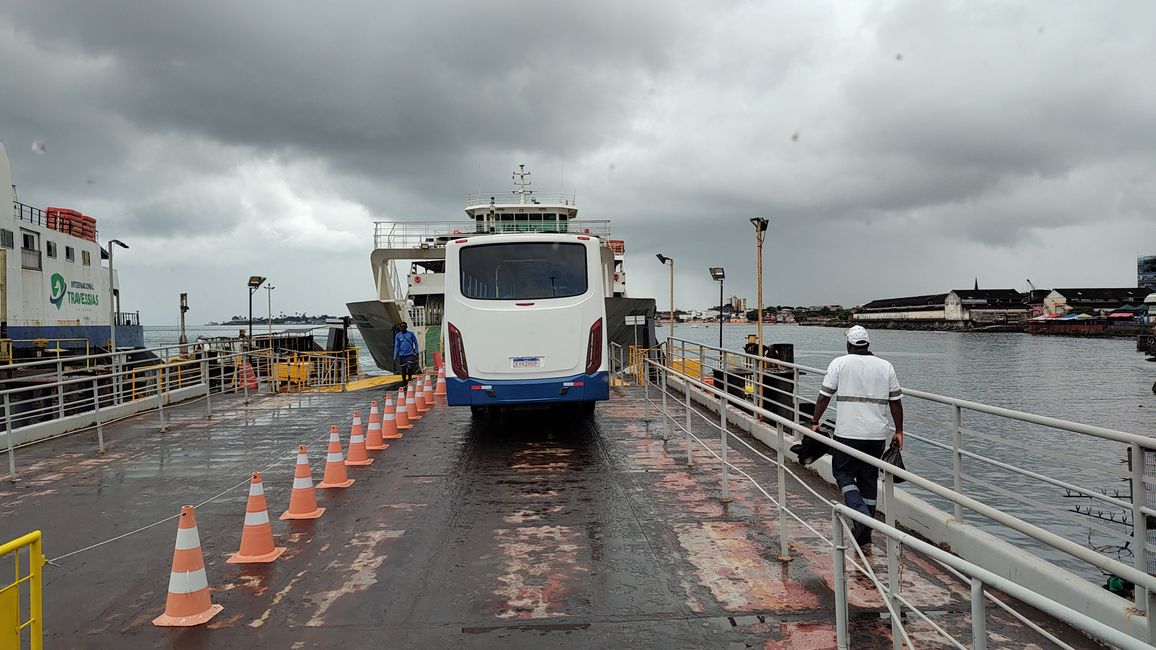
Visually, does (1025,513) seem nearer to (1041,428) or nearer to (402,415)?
(402,415)

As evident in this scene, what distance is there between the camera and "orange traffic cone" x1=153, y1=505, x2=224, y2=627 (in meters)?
4.60

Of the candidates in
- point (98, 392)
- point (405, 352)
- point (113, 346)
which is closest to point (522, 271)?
point (405, 352)

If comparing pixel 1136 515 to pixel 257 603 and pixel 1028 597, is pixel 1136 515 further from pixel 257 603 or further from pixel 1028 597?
pixel 257 603

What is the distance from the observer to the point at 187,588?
4645mm

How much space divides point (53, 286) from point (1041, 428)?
122ft

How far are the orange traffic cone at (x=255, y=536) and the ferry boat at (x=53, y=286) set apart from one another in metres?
18.6

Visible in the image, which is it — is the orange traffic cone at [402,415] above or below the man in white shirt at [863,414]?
below

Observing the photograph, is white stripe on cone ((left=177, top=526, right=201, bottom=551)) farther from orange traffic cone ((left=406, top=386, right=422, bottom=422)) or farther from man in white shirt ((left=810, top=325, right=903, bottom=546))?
orange traffic cone ((left=406, top=386, right=422, bottom=422))

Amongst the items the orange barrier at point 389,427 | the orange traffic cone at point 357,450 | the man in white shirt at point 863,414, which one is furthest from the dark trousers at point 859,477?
the orange barrier at point 389,427

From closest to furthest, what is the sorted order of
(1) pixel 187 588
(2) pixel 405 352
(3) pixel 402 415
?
(1) pixel 187 588, (3) pixel 402 415, (2) pixel 405 352

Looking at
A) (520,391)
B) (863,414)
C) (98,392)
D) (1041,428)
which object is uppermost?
(863,414)

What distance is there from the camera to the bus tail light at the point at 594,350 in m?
10.6

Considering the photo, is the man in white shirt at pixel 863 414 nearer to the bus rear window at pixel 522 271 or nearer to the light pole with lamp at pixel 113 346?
the bus rear window at pixel 522 271

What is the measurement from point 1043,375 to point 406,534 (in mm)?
51795
